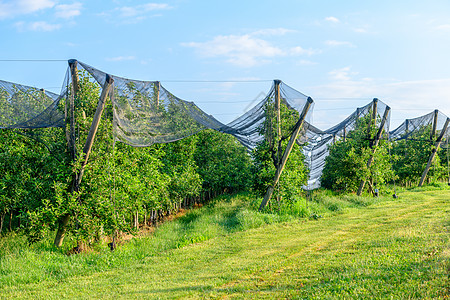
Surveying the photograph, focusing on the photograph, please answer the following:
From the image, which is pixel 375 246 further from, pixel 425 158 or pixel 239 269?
pixel 425 158

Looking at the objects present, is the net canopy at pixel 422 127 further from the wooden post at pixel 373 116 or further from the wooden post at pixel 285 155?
the wooden post at pixel 285 155

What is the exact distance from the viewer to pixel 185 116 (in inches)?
472

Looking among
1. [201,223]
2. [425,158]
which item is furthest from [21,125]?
[425,158]

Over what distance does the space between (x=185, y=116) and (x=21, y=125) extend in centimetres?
482

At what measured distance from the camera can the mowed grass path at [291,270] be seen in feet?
17.5

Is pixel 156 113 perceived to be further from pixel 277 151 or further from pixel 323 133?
pixel 323 133

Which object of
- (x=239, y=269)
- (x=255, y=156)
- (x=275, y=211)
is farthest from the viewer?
(x=255, y=156)

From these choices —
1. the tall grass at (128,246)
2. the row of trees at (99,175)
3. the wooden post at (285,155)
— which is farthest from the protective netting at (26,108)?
the wooden post at (285,155)

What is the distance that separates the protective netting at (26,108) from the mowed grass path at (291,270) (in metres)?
4.21

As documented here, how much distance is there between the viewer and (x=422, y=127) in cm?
2592

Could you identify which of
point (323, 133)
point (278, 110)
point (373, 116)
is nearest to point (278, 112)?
point (278, 110)

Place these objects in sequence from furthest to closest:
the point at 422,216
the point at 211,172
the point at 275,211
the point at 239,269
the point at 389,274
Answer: the point at 211,172 → the point at 275,211 → the point at 422,216 → the point at 239,269 → the point at 389,274

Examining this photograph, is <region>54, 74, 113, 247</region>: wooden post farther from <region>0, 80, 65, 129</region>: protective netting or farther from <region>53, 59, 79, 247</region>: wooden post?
<region>0, 80, 65, 129</region>: protective netting

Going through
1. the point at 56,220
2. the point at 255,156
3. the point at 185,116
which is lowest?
the point at 56,220
